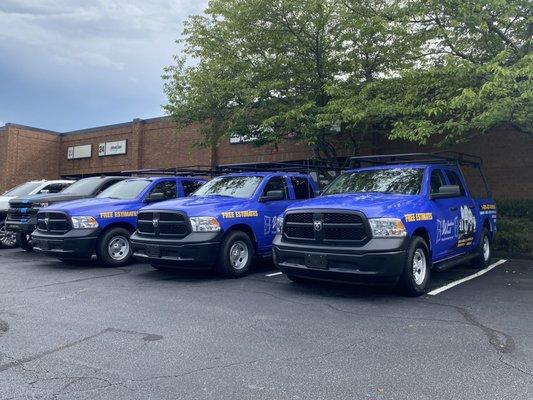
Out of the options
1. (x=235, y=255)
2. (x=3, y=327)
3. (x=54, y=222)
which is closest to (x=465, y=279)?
(x=235, y=255)

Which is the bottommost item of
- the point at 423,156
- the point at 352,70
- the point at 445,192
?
the point at 445,192

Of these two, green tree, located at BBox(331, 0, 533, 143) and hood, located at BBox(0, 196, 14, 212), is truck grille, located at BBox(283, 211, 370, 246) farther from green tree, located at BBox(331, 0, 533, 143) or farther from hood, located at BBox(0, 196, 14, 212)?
hood, located at BBox(0, 196, 14, 212)

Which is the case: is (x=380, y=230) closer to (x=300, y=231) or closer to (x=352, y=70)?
(x=300, y=231)

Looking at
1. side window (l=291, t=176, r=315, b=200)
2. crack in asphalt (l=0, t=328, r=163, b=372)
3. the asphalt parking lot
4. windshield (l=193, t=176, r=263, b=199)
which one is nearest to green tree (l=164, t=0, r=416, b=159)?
side window (l=291, t=176, r=315, b=200)

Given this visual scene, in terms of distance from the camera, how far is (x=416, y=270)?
268 inches

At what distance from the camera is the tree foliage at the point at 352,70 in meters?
9.46

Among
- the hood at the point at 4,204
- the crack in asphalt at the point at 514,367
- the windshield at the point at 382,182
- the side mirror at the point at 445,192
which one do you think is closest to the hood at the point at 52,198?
the hood at the point at 4,204

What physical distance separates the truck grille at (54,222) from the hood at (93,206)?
0.40ft

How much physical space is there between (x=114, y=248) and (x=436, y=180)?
6.40 m

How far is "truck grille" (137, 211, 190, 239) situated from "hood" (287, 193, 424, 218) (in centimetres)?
199

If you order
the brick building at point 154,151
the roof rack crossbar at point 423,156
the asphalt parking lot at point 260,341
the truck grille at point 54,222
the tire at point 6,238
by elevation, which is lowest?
the asphalt parking lot at point 260,341

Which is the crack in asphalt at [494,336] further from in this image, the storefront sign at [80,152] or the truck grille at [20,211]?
the storefront sign at [80,152]

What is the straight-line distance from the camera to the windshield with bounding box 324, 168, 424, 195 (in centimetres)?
752

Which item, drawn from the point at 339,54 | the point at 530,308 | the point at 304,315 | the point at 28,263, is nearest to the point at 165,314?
the point at 304,315
